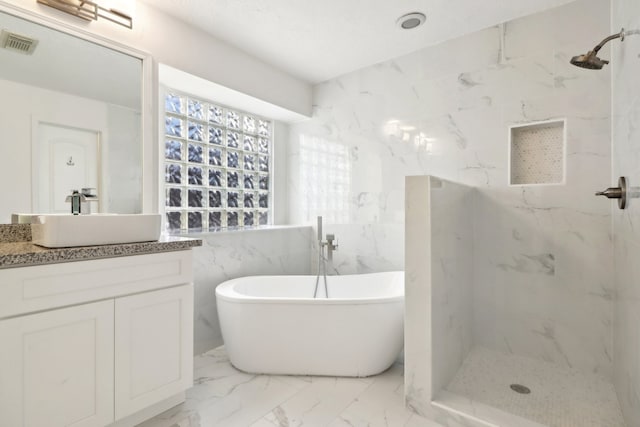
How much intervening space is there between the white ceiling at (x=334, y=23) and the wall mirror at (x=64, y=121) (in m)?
0.56

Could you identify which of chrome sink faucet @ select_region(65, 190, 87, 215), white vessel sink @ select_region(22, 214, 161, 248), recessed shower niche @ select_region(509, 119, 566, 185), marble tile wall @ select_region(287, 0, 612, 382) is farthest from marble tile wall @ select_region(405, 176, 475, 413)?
chrome sink faucet @ select_region(65, 190, 87, 215)

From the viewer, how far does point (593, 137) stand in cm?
197

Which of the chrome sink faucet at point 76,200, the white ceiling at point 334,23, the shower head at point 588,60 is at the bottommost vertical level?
the chrome sink faucet at point 76,200

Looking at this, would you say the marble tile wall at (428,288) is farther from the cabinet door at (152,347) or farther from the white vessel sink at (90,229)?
the white vessel sink at (90,229)

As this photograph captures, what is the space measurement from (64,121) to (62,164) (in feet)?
0.78

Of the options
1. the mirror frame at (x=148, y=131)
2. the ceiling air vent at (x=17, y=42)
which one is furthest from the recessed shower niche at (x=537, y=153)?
the ceiling air vent at (x=17, y=42)

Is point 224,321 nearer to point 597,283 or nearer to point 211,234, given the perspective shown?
point 211,234

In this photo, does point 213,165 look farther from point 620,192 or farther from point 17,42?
point 620,192

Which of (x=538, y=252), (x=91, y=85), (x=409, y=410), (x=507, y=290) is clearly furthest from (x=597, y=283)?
(x=91, y=85)

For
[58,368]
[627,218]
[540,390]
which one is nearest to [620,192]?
[627,218]

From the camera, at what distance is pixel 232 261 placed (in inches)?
103

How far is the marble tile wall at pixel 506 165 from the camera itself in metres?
1.99

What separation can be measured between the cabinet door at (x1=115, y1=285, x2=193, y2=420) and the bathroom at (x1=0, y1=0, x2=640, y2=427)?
0.22 metres

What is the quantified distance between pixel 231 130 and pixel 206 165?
452 millimetres
